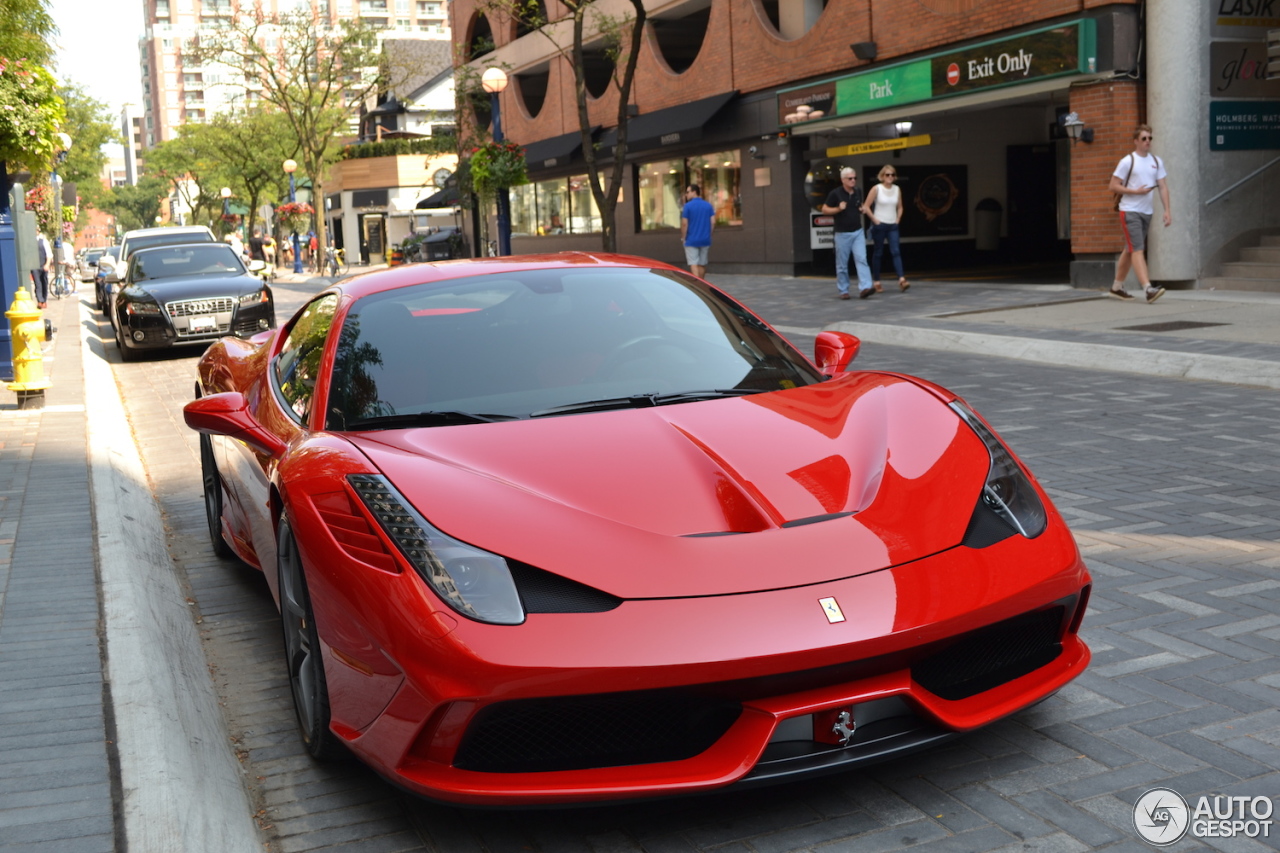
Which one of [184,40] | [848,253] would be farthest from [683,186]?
[184,40]

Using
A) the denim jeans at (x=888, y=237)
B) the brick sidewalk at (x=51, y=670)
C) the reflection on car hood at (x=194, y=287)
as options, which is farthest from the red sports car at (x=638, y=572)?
the denim jeans at (x=888, y=237)

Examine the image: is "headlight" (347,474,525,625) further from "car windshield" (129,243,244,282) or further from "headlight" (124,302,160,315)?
"car windshield" (129,243,244,282)

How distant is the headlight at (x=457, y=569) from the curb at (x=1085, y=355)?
312 inches

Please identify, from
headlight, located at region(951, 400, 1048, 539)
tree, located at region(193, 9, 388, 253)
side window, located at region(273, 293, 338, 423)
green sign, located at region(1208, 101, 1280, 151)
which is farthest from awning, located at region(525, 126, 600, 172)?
headlight, located at region(951, 400, 1048, 539)

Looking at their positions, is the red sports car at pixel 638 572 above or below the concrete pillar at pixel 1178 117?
below

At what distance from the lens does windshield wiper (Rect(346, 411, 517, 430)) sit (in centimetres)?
359

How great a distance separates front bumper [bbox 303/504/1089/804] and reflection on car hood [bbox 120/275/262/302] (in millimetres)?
14127

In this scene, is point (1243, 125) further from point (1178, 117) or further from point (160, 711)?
point (160, 711)

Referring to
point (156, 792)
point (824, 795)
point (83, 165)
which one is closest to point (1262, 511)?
point (824, 795)

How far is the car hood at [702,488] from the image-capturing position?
9.24 ft

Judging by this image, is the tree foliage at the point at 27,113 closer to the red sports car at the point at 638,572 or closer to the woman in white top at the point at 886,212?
the red sports car at the point at 638,572

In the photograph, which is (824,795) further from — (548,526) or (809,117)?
(809,117)

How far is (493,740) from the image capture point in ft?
8.96

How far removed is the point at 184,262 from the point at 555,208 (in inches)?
817
